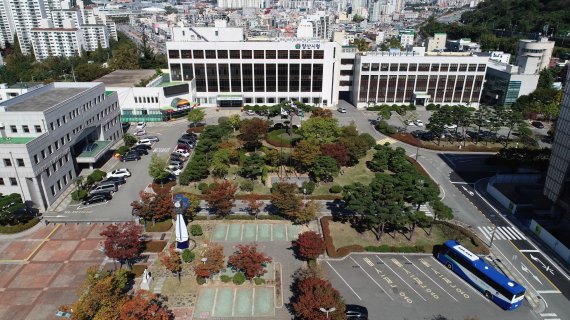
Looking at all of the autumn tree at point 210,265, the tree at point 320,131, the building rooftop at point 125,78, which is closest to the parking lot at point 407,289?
the autumn tree at point 210,265

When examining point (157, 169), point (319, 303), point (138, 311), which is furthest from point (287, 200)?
point (138, 311)

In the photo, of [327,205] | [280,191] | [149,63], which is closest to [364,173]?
[327,205]

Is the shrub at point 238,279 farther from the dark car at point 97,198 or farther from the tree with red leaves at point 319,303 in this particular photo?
the dark car at point 97,198

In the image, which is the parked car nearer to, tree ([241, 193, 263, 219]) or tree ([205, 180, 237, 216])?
tree ([205, 180, 237, 216])

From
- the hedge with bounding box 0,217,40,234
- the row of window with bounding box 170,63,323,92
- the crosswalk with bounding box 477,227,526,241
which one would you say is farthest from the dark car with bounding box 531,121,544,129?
the hedge with bounding box 0,217,40,234

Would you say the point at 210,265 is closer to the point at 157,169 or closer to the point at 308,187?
the point at 308,187

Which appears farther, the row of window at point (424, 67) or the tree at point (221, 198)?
the row of window at point (424, 67)
